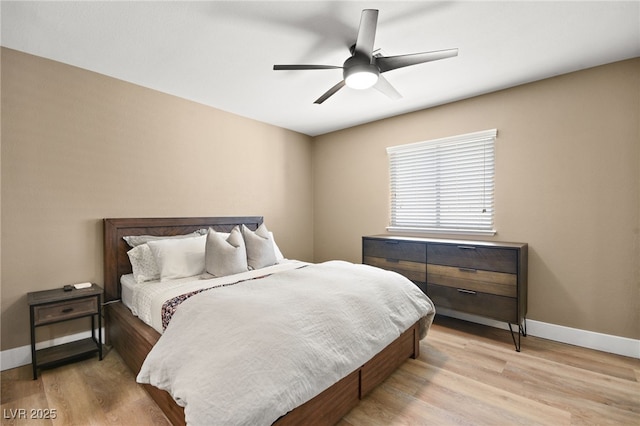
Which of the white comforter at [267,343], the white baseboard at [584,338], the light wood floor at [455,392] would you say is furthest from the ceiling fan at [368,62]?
the white baseboard at [584,338]

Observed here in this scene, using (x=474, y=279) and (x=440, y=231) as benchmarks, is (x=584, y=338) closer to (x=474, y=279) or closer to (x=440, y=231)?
(x=474, y=279)

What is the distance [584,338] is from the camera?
2693 millimetres

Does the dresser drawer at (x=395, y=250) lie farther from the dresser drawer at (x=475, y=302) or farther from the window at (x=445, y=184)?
the window at (x=445, y=184)

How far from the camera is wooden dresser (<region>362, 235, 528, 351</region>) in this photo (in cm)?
268

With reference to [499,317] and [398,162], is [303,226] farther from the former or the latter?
[499,317]

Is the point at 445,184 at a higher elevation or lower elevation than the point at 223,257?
higher

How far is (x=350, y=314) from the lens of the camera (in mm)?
1884

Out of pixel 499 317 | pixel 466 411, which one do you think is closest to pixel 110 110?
pixel 466 411

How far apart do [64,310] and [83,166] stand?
129 centimetres

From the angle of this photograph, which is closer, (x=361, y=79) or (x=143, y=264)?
(x=361, y=79)

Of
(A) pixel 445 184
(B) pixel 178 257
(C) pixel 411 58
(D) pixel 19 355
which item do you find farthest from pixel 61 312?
(A) pixel 445 184

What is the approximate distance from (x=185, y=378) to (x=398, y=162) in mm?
3473

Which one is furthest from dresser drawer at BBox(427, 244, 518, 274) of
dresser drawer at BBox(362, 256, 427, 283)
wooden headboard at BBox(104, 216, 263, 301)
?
wooden headboard at BBox(104, 216, 263, 301)

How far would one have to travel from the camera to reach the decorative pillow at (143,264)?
267cm
